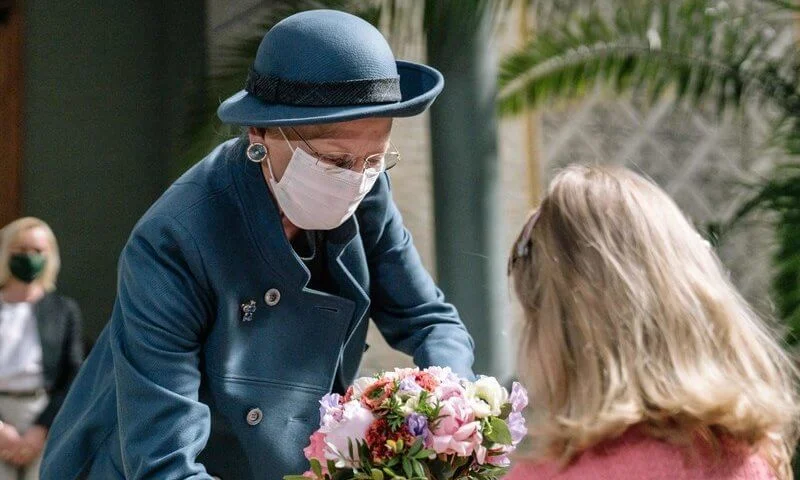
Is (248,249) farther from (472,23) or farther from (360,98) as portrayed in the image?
(472,23)

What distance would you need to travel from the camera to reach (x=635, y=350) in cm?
200

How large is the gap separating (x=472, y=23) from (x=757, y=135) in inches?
165

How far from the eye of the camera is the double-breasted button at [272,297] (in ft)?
9.04

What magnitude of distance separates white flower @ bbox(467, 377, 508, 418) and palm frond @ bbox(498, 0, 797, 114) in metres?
3.87

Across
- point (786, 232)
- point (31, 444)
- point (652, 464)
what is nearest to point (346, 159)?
point (652, 464)

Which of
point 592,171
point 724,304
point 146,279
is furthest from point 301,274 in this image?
point 724,304

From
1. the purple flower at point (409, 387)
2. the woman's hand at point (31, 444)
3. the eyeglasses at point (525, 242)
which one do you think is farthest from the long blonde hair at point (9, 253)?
the eyeglasses at point (525, 242)

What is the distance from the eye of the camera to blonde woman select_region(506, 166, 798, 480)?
196 centimetres

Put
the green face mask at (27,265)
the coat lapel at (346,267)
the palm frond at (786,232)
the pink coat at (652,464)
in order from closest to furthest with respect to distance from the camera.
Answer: the pink coat at (652,464) → the coat lapel at (346,267) → the green face mask at (27,265) → the palm frond at (786,232)

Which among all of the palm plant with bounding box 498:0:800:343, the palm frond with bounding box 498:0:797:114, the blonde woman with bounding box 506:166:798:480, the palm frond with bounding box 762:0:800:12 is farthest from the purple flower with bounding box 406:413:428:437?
the palm frond with bounding box 762:0:800:12

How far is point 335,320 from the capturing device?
9.32 ft

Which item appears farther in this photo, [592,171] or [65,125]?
[65,125]

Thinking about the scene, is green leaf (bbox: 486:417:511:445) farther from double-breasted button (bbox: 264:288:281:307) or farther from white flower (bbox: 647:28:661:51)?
white flower (bbox: 647:28:661:51)

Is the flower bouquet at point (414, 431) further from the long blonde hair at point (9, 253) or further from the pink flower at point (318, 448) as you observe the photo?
the long blonde hair at point (9, 253)
